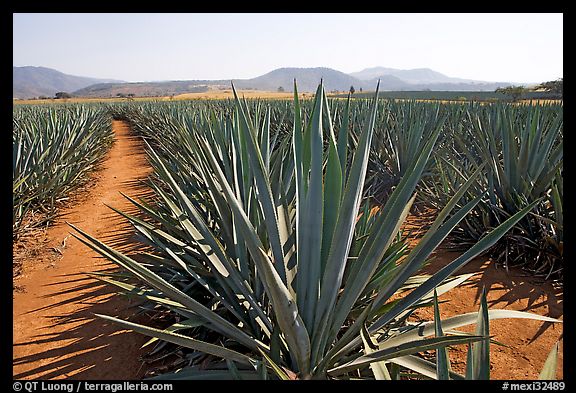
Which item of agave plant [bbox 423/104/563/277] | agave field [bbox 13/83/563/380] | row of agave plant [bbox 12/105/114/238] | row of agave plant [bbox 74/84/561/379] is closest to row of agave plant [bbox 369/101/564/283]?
agave plant [bbox 423/104/563/277]

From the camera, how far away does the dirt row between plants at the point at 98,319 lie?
1.95 meters

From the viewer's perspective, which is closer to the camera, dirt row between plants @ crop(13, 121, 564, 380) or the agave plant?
dirt row between plants @ crop(13, 121, 564, 380)

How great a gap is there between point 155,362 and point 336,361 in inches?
42.5

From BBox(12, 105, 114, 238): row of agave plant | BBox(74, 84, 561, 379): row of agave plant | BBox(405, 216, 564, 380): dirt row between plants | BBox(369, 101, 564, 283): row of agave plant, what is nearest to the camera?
BBox(74, 84, 561, 379): row of agave plant

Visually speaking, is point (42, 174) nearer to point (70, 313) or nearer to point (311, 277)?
point (70, 313)

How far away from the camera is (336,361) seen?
140cm

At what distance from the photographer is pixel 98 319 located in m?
2.46

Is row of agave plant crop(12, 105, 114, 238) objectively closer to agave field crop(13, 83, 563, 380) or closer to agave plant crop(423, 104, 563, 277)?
agave field crop(13, 83, 563, 380)

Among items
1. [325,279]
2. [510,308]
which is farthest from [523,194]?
[325,279]

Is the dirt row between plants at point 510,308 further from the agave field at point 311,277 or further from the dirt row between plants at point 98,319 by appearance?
the agave field at point 311,277

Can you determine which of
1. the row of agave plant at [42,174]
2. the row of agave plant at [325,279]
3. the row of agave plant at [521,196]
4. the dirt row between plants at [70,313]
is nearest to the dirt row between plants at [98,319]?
the dirt row between plants at [70,313]

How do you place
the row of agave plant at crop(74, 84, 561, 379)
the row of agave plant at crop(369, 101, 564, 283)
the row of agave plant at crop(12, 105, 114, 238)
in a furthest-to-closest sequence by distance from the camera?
the row of agave plant at crop(12, 105, 114, 238) → the row of agave plant at crop(369, 101, 564, 283) → the row of agave plant at crop(74, 84, 561, 379)

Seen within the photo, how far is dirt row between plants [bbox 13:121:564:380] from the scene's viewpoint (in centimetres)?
195
